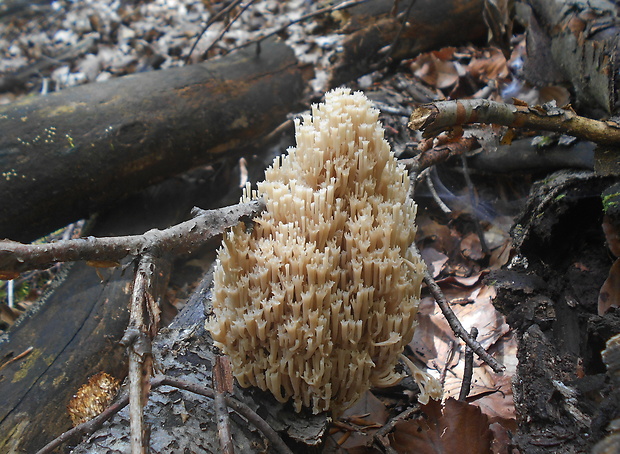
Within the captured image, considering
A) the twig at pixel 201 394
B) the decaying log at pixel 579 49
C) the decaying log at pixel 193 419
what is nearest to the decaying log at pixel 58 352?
the decaying log at pixel 193 419

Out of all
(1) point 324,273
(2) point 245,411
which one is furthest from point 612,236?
(2) point 245,411

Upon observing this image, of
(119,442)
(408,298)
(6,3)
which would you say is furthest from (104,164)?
(6,3)

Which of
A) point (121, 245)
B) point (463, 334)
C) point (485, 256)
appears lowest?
point (485, 256)

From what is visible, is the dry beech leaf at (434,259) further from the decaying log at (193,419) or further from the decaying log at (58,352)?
the decaying log at (58,352)

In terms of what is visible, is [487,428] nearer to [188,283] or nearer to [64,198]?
[188,283]

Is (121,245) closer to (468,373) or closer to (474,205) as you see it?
(468,373)

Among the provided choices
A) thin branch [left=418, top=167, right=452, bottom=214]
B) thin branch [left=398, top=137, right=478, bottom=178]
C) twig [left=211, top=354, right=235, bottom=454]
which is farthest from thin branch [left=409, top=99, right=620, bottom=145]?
twig [left=211, top=354, right=235, bottom=454]

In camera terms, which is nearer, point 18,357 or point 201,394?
point 201,394
